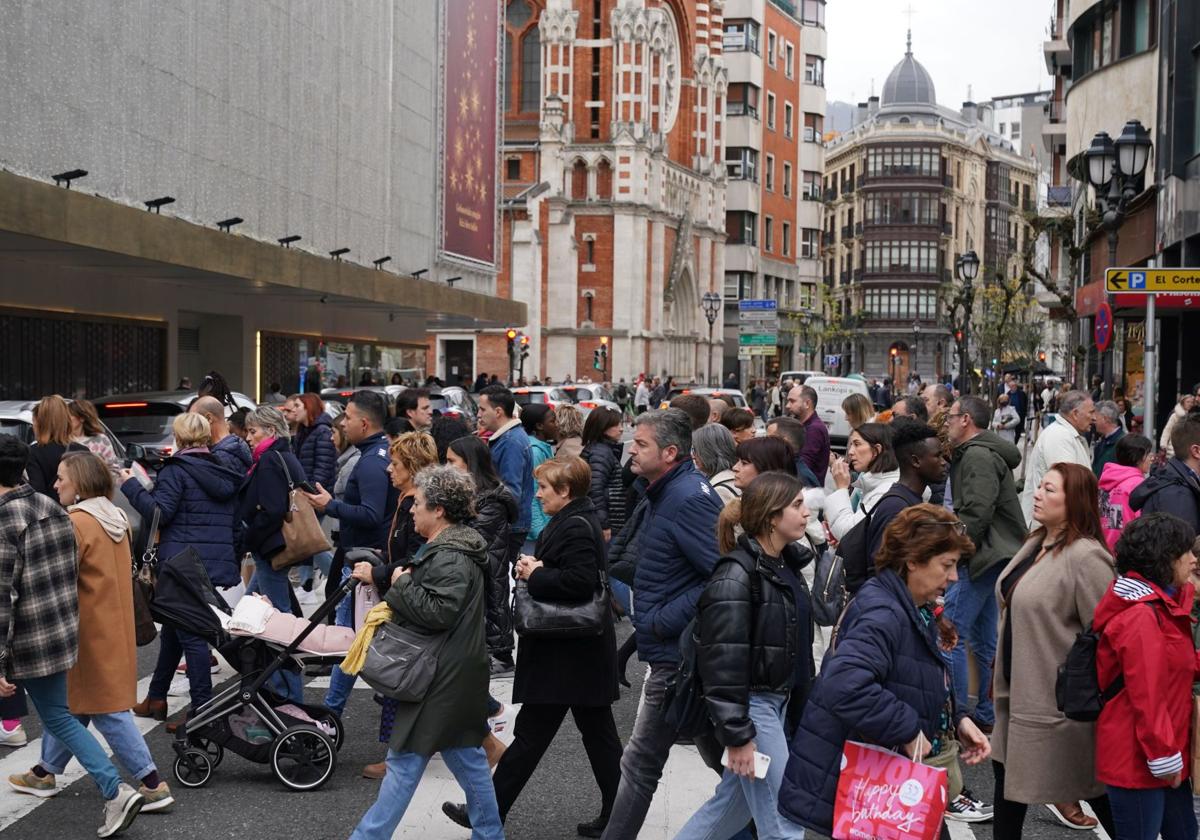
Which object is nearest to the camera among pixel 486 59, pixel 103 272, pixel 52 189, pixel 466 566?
pixel 466 566

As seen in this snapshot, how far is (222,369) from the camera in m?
33.0

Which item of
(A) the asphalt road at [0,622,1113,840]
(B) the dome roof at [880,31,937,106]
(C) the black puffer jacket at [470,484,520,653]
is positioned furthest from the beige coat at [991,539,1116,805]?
(B) the dome roof at [880,31,937,106]

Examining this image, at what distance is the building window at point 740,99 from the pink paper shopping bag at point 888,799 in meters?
85.1

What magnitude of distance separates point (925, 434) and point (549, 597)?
2.25 metres

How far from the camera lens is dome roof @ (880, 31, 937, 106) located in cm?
12938

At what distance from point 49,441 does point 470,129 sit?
35492mm

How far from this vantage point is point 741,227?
88.7 m

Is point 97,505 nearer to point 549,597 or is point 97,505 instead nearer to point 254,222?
point 549,597

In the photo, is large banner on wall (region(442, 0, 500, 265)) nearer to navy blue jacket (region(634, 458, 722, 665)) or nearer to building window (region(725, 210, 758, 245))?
navy blue jacket (region(634, 458, 722, 665))

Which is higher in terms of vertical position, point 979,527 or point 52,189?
point 52,189

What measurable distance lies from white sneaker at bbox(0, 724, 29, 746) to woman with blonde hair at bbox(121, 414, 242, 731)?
76 cm

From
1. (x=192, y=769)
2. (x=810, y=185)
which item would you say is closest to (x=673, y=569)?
(x=192, y=769)

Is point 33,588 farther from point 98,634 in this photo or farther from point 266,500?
point 266,500

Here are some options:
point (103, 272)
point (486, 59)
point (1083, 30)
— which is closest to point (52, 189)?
point (103, 272)
